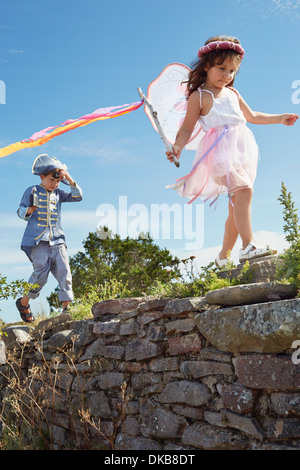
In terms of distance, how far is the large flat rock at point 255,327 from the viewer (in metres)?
3.07

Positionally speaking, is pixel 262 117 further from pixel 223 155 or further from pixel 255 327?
pixel 255 327

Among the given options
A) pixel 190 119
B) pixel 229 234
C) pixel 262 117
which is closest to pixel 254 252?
pixel 229 234

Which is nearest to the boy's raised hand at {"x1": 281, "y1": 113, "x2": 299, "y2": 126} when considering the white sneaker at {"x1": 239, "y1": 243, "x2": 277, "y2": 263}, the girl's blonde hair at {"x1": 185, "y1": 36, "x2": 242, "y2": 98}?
the girl's blonde hair at {"x1": 185, "y1": 36, "x2": 242, "y2": 98}

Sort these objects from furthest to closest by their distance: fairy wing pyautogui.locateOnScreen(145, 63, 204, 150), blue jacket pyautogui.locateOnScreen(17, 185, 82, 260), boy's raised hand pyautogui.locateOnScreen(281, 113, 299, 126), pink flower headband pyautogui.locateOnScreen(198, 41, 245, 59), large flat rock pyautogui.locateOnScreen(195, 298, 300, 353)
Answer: blue jacket pyautogui.locateOnScreen(17, 185, 82, 260)
fairy wing pyautogui.locateOnScreen(145, 63, 204, 150)
boy's raised hand pyautogui.locateOnScreen(281, 113, 299, 126)
pink flower headband pyautogui.locateOnScreen(198, 41, 245, 59)
large flat rock pyautogui.locateOnScreen(195, 298, 300, 353)

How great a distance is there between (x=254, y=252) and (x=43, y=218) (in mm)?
2836

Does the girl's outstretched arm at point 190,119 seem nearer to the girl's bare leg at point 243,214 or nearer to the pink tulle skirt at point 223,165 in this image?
the pink tulle skirt at point 223,165

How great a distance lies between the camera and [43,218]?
237 inches

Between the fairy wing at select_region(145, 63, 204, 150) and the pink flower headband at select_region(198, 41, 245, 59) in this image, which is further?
the fairy wing at select_region(145, 63, 204, 150)

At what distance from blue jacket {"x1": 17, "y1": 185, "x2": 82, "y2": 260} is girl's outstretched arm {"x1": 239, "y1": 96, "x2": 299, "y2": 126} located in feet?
7.61

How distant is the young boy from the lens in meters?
5.97

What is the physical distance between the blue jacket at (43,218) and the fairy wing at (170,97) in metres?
1.54

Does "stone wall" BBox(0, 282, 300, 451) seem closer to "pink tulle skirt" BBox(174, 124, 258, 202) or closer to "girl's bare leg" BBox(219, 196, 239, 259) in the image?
"girl's bare leg" BBox(219, 196, 239, 259)

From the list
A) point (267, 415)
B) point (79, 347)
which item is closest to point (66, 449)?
point (79, 347)

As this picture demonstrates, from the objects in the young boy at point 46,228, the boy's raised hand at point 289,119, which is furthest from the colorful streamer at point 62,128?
the boy's raised hand at point 289,119
